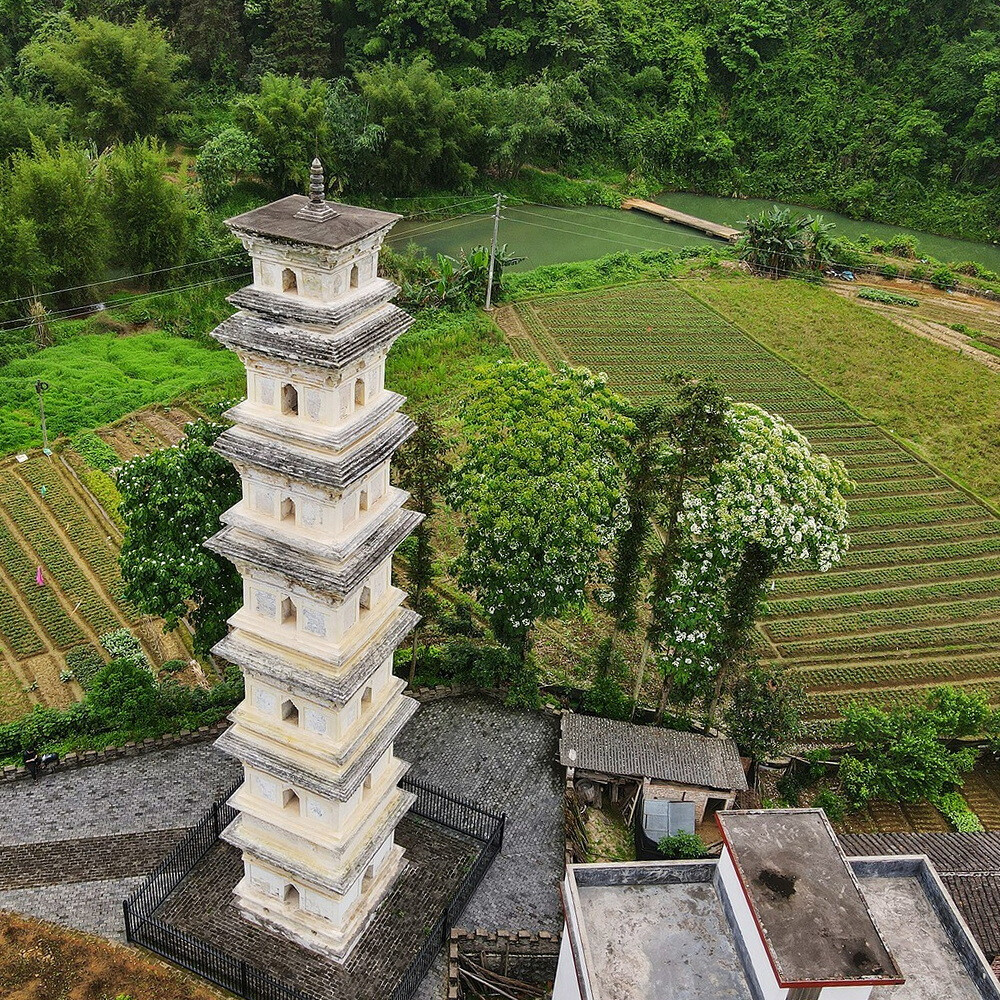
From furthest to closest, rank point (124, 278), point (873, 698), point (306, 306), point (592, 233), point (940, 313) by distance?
point (592, 233), point (940, 313), point (124, 278), point (873, 698), point (306, 306)

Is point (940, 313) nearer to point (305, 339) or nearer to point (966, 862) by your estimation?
point (966, 862)

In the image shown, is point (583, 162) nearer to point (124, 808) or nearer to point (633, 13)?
point (633, 13)

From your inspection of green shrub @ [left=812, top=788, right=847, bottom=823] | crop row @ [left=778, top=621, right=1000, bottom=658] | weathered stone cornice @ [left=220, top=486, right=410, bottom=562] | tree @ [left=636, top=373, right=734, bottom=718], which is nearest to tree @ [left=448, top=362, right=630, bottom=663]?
tree @ [left=636, top=373, right=734, bottom=718]

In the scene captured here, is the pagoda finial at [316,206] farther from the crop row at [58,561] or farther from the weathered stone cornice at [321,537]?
the crop row at [58,561]

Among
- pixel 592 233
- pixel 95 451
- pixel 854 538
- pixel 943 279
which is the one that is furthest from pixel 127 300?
pixel 943 279

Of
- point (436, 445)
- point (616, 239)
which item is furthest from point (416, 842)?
point (616, 239)

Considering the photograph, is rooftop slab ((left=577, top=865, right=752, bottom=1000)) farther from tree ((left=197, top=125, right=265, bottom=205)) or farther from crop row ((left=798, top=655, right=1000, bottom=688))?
tree ((left=197, top=125, right=265, bottom=205))
